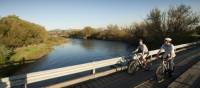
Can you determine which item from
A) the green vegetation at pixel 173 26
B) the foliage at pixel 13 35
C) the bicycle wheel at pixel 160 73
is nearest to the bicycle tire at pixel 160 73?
the bicycle wheel at pixel 160 73

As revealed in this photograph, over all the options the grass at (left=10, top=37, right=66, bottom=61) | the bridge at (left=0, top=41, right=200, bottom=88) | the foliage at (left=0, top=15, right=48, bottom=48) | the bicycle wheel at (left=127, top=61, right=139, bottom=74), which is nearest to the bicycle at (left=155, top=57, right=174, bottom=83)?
the bridge at (left=0, top=41, right=200, bottom=88)

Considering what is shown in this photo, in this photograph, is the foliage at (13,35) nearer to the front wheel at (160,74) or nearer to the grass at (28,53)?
the grass at (28,53)

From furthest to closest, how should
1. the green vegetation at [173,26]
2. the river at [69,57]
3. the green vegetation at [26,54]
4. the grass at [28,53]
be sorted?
the green vegetation at [173,26]
the grass at [28,53]
the green vegetation at [26,54]
the river at [69,57]

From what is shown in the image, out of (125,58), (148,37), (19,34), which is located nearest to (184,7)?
(148,37)

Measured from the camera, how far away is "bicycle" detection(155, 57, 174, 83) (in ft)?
27.2

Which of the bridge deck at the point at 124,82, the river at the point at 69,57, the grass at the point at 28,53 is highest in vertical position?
the bridge deck at the point at 124,82

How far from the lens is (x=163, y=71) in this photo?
8.44 m

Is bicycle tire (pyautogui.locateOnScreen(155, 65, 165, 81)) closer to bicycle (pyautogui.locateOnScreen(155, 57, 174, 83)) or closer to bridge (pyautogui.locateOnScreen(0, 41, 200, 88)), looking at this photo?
bicycle (pyautogui.locateOnScreen(155, 57, 174, 83))

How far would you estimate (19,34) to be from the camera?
44.7 meters

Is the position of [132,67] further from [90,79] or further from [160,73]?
[90,79]

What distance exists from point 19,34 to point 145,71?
131ft

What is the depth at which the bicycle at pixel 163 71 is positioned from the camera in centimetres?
830

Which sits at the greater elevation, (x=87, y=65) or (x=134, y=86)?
(x=87, y=65)

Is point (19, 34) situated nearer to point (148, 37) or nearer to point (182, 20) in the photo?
point (148, 37)
